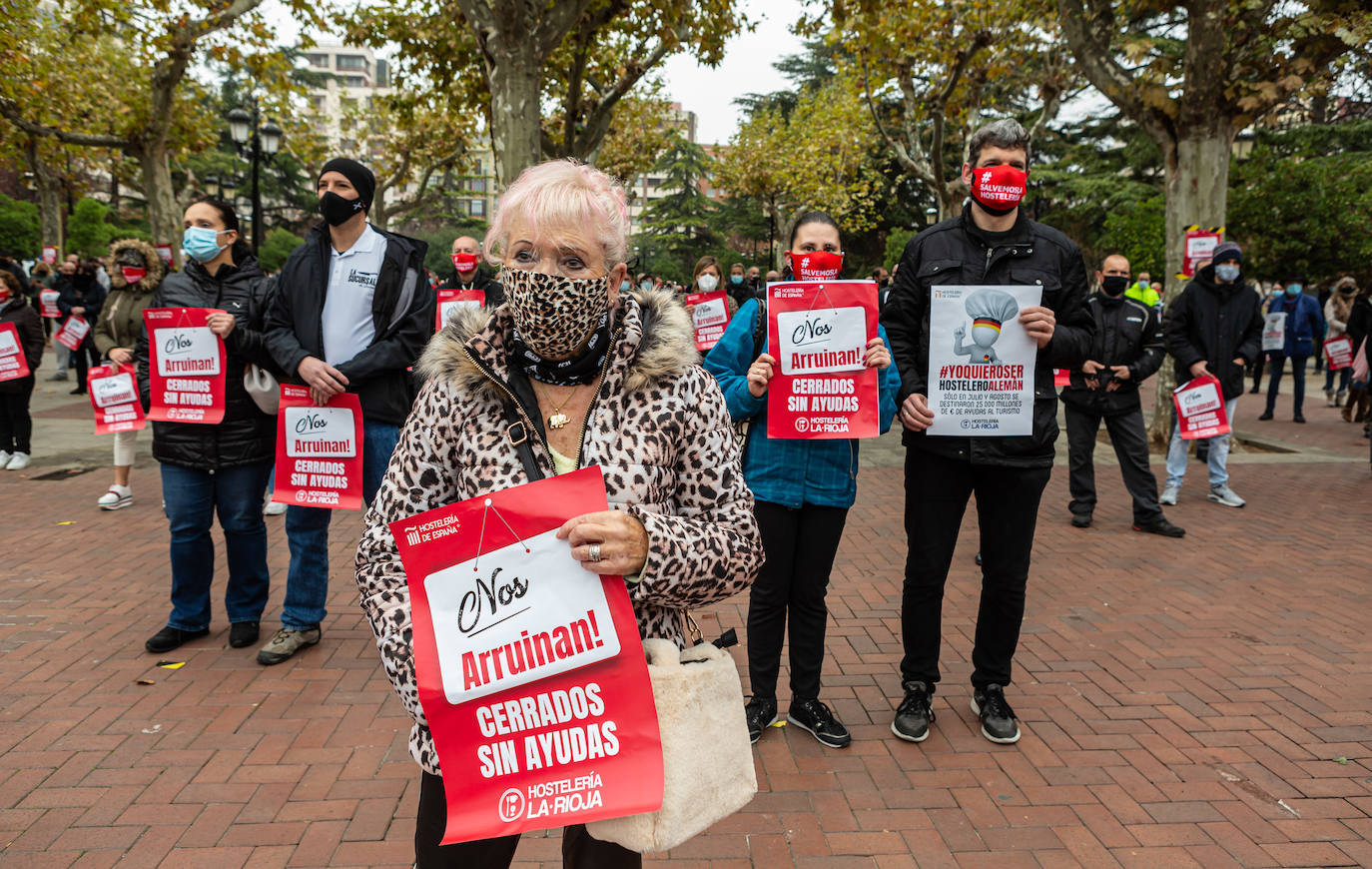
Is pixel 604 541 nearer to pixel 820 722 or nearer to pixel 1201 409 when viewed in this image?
pixel 820 722

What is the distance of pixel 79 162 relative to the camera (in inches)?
1421

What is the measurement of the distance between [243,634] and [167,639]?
1.17ft

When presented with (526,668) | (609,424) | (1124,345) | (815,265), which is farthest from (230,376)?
(1124,345)

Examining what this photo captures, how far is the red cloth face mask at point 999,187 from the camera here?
327cm

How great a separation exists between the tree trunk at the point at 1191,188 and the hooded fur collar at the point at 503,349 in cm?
986

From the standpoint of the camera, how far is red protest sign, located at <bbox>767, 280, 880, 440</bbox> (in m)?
3.32

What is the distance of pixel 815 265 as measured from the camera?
11.3 feet

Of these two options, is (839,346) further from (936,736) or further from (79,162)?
(79,162)

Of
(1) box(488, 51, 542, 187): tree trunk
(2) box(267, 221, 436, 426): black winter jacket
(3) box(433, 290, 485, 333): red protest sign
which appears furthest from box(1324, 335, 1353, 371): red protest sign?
(2) box(267, 221, 436, 426): black winter jacket

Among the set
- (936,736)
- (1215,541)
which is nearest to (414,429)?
(936,736)

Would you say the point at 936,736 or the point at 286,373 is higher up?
the point at 286,373

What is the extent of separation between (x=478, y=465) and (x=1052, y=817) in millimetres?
2520

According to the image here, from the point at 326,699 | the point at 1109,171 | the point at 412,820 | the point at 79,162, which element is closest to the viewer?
Result: the point at 412,820

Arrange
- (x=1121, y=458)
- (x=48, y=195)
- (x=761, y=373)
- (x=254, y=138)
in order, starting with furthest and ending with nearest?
1. (x=48, y=195)
2. (x=254, y=138)
3. (x=1121, y=458)
4. (x=761, y=373)
